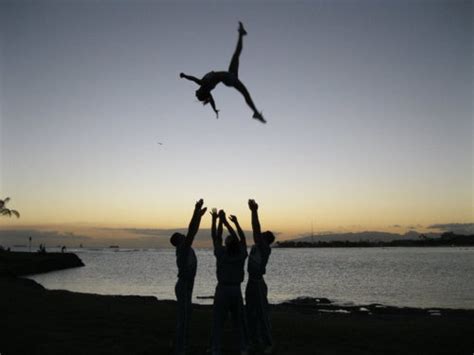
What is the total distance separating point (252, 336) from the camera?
295 inches

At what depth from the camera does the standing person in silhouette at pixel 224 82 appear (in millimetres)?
6934

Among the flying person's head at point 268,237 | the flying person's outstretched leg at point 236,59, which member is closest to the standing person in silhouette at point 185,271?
the flying person's head at point 268,237

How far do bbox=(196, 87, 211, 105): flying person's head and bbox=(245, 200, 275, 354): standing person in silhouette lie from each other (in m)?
1.78

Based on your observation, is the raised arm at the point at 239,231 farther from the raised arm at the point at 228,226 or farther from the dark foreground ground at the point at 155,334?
the dark foreground ground at the point at 155,334

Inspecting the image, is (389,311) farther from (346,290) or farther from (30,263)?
(30,263)

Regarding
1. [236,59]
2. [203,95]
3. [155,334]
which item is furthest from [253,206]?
[155,334]

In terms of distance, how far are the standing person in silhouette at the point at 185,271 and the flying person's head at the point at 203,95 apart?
65.3 inches

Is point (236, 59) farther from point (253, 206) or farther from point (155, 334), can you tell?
point (155, 334)

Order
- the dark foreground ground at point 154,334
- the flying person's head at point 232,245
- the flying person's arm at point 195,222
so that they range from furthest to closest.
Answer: the dark foreground ground at point 154,334 → the flying person's head at point 232,245 → the flying person's arm at point 195,222

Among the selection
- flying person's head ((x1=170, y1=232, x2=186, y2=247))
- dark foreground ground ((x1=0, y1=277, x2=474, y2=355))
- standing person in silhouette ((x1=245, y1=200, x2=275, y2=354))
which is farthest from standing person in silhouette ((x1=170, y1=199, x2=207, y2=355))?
standing person in silhouette ((x1=245, y1=200, x2=275, y2=354))

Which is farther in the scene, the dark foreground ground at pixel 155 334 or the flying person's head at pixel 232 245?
the dark foreground ground at pixel 155 334

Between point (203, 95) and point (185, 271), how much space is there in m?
2.72

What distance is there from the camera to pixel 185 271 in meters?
6.50

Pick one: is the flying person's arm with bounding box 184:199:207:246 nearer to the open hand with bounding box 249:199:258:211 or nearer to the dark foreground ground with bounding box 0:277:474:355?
the open hand with bounding box 249:199:258:211
